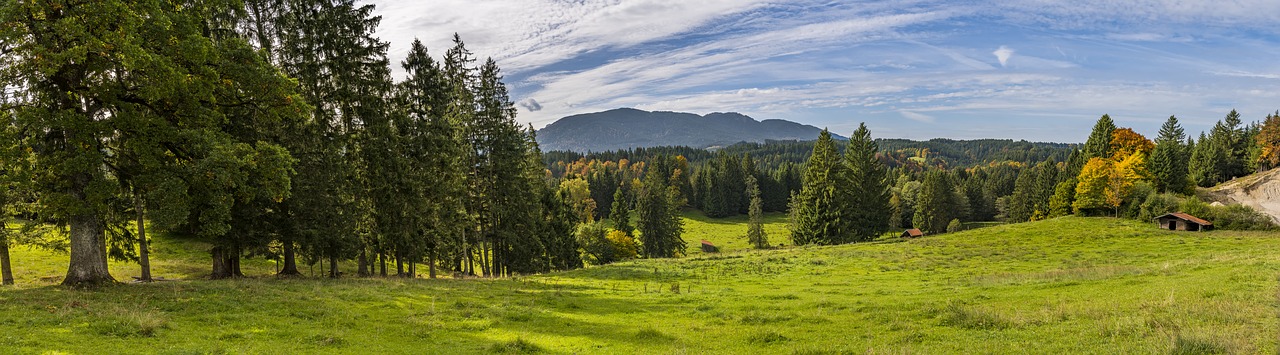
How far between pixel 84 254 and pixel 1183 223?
88.3m

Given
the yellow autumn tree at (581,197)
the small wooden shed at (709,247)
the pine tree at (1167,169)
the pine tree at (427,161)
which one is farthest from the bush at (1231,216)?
the yellow autumn tree at (581,197)

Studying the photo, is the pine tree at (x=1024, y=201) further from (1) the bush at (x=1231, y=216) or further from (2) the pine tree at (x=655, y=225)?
(2) the pine tree at (x=655, y=225)

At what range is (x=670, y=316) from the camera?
62.7 feet

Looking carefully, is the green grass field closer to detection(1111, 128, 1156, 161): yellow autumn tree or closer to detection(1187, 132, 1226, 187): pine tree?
detection(1111, 128, 1156, 161): yellow autumn tree

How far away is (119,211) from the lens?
20562 millimetres

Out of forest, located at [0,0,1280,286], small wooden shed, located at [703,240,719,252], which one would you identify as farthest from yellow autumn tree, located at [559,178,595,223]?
forest, located at [0,0,1280,286]

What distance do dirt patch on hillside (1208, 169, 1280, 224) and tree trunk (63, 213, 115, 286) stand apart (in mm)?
112858

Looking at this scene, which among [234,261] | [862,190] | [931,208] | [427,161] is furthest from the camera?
[931,208]

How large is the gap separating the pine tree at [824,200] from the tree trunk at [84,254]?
64703mm

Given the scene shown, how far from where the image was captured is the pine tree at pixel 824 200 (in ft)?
220

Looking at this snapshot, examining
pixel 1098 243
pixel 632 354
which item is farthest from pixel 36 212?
pixel 1098 243

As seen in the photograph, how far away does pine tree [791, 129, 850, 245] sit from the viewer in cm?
6719

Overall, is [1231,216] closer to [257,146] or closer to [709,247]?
[709,247]

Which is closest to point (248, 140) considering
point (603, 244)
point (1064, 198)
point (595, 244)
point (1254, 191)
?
point (595, 244)
